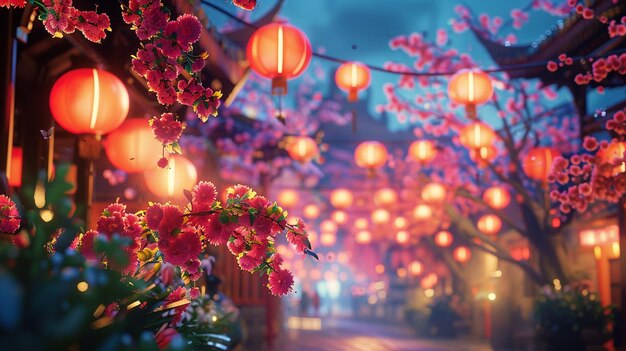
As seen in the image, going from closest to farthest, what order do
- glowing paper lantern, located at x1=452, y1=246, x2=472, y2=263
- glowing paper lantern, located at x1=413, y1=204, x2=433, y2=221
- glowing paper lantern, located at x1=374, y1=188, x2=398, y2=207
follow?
glowing paper lantern, located at x1=413, y1=204, x2=433, y2=221, glowing paper lantern, located at x1=374, y1=188, x2=398, y2=207, glowing paper lantern, located at x1=452, y1=246, x2=472, y2=263

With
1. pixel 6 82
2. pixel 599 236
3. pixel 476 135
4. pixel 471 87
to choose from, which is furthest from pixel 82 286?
pixel 599 236

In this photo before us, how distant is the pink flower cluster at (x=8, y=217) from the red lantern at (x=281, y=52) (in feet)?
15.8

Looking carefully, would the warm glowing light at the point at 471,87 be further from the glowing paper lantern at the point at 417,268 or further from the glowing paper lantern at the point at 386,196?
the glowing paper lantern at the point at 417,268

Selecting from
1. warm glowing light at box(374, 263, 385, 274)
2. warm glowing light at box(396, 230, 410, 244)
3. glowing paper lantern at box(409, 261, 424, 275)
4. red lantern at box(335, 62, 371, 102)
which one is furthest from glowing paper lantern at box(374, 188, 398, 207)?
warm glowing light at box(374, 263, 385, 274)

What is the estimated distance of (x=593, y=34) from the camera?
1321 cm

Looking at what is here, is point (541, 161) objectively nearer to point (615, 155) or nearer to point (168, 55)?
point (615, 155)

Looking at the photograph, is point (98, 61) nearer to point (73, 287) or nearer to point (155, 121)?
point (155, 121)

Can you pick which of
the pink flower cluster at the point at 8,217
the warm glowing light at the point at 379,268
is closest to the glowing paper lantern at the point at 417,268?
the warm glowing light at the point at 379,268

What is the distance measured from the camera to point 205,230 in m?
4.41

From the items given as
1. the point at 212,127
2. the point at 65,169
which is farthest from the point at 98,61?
the point at 212,127

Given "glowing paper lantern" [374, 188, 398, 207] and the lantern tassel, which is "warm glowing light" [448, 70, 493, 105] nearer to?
the lantern tassel

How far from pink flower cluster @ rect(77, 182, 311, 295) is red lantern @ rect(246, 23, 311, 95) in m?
4.09

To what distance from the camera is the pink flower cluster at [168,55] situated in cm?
506

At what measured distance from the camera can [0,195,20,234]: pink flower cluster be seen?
3.91 m
